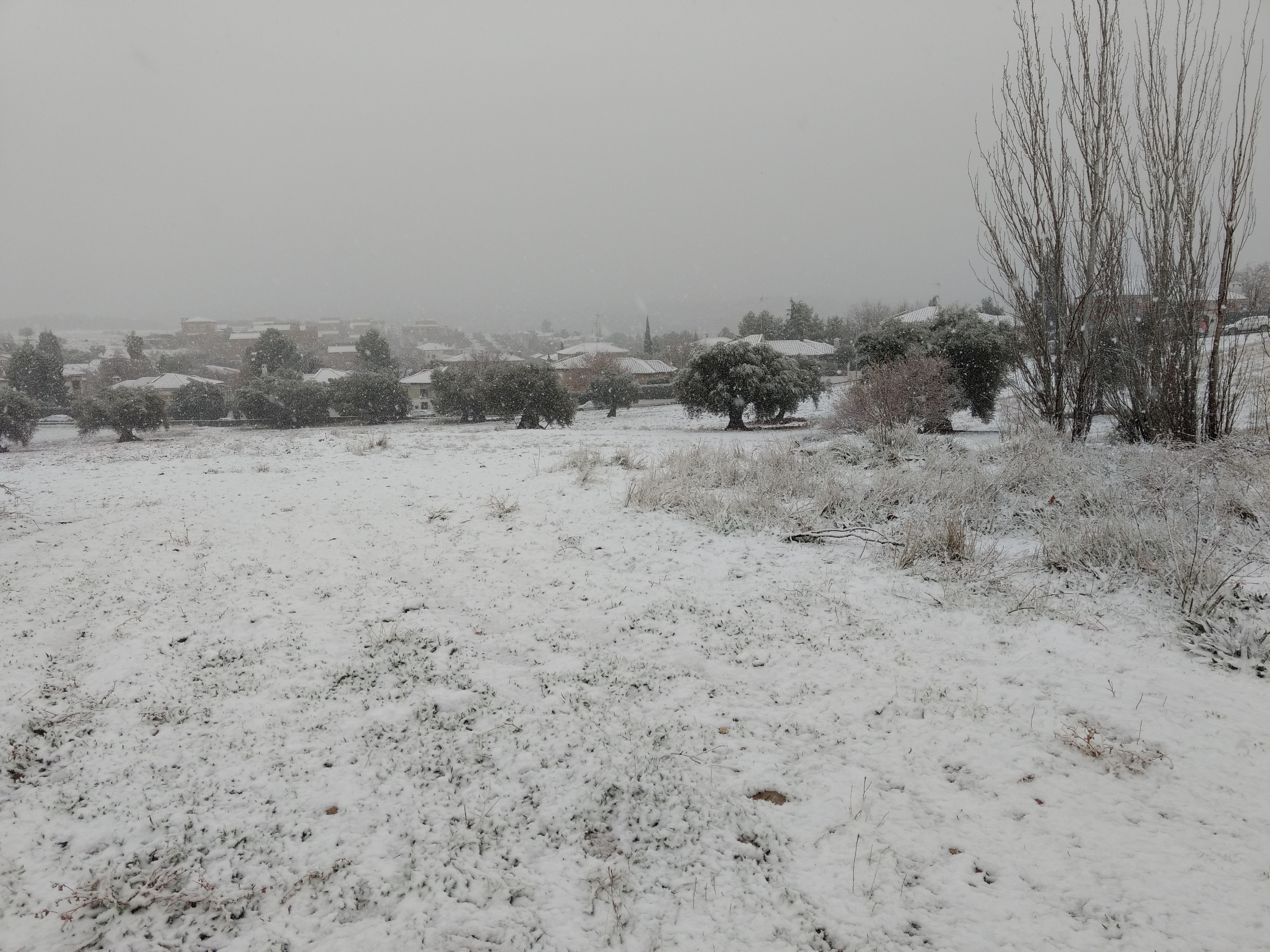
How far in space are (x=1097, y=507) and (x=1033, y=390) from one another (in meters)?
5.15

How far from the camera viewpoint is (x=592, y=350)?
64.3 m

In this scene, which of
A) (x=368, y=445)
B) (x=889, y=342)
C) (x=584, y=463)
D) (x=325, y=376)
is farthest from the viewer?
(x=325, y=376)

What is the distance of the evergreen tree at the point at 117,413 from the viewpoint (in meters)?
21.3

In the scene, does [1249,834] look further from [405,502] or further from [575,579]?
[405,502]

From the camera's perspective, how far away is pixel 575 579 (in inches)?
180

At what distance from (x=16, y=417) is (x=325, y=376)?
83.4ft

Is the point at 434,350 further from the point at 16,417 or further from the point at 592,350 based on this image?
the point at 16,417

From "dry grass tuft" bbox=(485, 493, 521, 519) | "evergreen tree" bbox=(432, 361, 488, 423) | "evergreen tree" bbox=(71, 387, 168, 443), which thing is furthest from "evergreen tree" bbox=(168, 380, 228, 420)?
"dry grass tuft" bbox=(485, 493, 521, 519)

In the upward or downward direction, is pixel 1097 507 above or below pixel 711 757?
above

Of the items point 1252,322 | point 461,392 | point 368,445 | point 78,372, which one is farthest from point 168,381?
point 1252,322

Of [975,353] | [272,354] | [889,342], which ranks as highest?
[272,354]

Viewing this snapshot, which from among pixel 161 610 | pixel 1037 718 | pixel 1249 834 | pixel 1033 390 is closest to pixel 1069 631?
pixel 1037 718

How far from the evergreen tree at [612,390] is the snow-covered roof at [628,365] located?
749 cm

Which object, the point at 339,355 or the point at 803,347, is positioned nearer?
the point at 803,347
